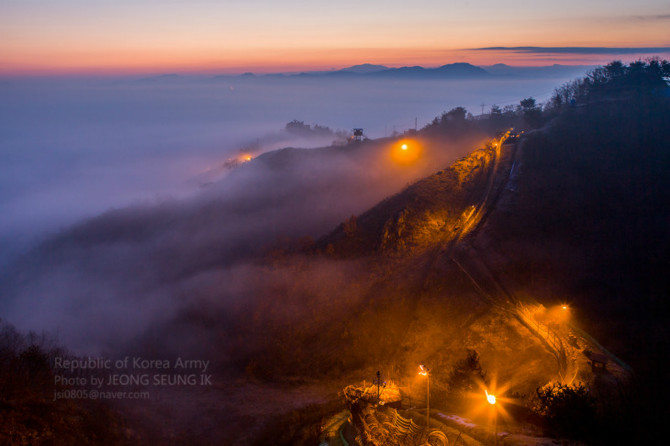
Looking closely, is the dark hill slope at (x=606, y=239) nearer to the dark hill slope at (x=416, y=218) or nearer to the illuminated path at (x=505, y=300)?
the illuminated path at (x=505, y=300)

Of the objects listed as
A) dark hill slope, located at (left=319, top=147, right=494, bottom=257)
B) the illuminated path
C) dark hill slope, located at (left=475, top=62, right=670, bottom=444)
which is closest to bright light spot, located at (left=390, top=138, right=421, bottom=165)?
dark hill slope, located at (left=319, top=147, right=494, bottom=257)

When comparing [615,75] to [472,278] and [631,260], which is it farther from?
[472,278]

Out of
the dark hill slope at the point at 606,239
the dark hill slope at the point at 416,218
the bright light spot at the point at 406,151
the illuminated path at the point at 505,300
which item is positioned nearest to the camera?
the dark hill slope at the point at 606,239

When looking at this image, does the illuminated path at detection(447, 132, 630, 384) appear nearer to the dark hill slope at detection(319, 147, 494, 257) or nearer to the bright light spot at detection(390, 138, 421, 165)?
the dark hill slope at detection(319, 147, 494, 257)

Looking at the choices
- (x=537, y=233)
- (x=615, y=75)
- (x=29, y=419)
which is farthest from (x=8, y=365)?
(x=615, y=75)

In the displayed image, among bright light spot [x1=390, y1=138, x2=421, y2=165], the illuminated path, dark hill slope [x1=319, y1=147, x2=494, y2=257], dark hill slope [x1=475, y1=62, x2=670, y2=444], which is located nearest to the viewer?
dark hill slope [x1=475, y1=62, x2=670, y2=444]

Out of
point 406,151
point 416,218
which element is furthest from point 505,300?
point 406,151

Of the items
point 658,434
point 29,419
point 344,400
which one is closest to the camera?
point 658,434

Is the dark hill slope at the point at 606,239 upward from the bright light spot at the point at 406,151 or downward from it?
downward

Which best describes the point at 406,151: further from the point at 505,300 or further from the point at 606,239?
the point at 505,300

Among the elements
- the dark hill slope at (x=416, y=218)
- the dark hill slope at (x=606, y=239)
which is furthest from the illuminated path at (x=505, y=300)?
the dark hill slope at (x=416, y=218)

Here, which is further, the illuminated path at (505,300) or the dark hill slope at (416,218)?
the dark hill slope at (416,218)
